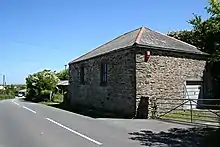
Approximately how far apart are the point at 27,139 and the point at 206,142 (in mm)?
6158

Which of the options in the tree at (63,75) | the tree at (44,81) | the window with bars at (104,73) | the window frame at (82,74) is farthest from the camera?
the tree at (63,75)

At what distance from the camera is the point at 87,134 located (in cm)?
1156

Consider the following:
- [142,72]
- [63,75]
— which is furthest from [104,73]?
[63,75]

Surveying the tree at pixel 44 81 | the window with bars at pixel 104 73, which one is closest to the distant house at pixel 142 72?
the window with bars at pixel 104 73

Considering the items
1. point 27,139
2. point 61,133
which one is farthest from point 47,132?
point 27,139

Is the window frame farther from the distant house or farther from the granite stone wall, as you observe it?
the granite stone wall

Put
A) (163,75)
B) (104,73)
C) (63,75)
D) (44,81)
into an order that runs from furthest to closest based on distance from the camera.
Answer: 1. (63,75)
2. (44,81)
3. (104,73)
4. (163,75)

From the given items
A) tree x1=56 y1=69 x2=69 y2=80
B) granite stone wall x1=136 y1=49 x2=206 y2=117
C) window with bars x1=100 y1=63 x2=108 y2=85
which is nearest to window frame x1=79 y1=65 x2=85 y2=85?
window with bars x1=100 y1=63 x2=108 y2=85

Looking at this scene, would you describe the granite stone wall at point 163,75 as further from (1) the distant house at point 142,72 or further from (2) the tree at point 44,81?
(2) the tree at point 44,81

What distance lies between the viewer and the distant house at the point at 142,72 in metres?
18.4

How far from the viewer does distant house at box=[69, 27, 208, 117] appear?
1842 centimetres

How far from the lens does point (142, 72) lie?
18438mm

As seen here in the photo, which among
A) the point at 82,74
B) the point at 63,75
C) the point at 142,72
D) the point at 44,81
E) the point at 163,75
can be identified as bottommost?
the point at 44,81

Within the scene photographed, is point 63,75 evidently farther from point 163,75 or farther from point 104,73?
point 163,75
